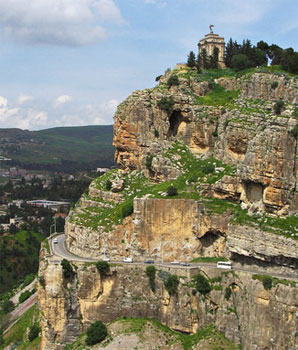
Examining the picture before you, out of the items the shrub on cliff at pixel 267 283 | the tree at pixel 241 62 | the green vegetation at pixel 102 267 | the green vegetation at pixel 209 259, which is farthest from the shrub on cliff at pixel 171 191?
the tree at pixel 241 62

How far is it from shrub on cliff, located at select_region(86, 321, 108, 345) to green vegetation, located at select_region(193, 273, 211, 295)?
1150 cm

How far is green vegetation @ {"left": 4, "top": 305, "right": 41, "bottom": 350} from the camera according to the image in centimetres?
5847

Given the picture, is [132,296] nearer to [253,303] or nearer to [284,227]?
[253,303]

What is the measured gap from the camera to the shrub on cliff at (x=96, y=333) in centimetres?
4794

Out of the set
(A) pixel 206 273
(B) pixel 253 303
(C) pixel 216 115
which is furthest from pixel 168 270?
(C) pixel 216 115

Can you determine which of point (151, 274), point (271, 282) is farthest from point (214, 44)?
point (271, 282)

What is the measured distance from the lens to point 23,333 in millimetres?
64500

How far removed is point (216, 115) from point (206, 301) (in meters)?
28.9

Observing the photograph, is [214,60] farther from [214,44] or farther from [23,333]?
[23,333]

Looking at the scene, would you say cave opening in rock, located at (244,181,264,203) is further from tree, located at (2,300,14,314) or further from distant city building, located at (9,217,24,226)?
distant city building, located at (9,217,24,226)

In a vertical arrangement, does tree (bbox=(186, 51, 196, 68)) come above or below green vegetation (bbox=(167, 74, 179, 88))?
above

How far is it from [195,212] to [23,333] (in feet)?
107

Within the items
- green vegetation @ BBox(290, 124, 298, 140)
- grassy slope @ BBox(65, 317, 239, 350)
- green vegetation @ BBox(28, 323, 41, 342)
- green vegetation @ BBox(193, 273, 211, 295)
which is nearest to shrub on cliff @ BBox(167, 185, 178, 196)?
green vegetation @ BBox(193, 273, 211, 295)

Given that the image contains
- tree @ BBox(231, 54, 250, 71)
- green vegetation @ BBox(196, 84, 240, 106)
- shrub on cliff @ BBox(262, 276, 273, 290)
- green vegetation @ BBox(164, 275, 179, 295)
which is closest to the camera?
shrub on cliff @ BBox(262, 276, 273, 290)
